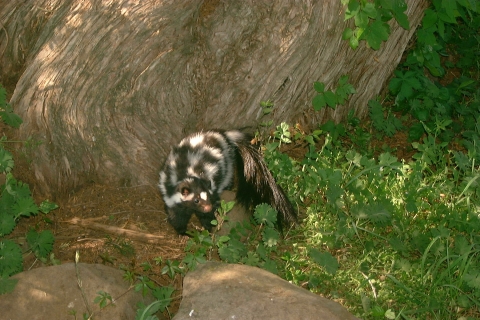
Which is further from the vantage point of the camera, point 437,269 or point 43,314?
point 437,269

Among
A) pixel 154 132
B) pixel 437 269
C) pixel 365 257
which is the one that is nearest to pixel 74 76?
pixel 154 132

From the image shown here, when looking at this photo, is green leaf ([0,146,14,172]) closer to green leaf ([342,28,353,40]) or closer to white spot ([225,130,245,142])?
white spot ([225,130,245,142])

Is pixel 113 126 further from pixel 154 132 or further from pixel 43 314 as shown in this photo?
pixel 43 314

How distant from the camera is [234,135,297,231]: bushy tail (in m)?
4.04

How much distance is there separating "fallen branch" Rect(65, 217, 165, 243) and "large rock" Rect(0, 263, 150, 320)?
22.0 inches

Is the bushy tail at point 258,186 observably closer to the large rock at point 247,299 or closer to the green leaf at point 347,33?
the large rock at point 247,299

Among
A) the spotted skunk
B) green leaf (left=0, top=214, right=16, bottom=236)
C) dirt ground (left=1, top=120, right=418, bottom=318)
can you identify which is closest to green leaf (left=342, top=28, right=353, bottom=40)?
the spotted skunk

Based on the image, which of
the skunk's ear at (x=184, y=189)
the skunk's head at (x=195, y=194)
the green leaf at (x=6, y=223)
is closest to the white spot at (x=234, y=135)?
the skunk's head at (x=195, y=194)

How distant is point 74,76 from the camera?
159 inches

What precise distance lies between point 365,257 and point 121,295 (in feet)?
5.47

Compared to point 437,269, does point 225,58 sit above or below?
above

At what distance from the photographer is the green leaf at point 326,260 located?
3.62 m

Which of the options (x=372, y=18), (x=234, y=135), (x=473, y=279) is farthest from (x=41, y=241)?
(x=372, y=18)

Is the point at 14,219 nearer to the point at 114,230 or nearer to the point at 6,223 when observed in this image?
the point at 6,223
